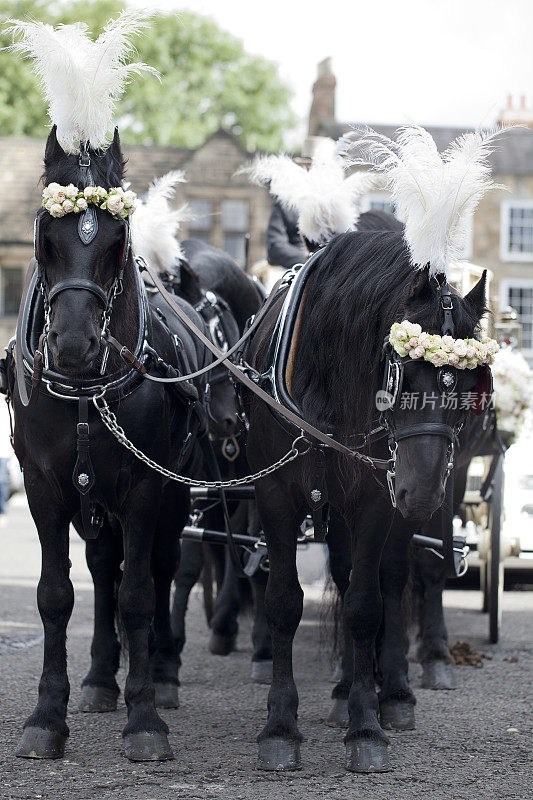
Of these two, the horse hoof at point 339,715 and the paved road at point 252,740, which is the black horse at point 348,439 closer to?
the paved road at point 252,740

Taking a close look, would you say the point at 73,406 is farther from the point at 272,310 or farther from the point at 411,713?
the point at 411,713

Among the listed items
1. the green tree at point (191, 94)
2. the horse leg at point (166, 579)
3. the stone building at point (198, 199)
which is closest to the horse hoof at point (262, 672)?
the horse leg at point (166, 579)

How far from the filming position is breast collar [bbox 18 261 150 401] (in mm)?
4332

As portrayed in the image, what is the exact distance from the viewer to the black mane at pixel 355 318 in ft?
13.2

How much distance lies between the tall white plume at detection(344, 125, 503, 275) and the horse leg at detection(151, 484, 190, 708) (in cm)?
185

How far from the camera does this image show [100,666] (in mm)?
5312

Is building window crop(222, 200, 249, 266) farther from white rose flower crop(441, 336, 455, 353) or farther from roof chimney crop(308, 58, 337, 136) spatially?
white rose flower crop(441, 336, 455, 353)

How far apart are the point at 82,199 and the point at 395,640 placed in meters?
2.56

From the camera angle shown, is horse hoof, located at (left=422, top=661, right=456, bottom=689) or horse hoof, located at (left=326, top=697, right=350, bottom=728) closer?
horse hoof, located at (left=326, top=697, right=350, bottom=728)

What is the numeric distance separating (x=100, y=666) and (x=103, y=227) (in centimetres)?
224

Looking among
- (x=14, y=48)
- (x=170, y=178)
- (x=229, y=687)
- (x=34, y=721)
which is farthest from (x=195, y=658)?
(x=14, y=48)

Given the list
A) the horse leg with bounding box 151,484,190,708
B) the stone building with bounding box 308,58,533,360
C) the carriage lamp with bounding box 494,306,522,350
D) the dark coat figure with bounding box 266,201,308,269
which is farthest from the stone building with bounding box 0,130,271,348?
the horse leg with bounding box 151,484,190,708

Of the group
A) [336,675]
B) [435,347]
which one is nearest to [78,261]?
[435,347]

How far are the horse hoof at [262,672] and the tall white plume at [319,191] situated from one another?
234cm
